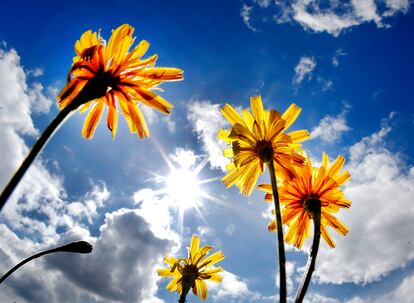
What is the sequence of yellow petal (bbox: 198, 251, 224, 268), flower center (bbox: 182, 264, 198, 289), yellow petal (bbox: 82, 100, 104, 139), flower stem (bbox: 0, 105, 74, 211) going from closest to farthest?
flower stem (bbox: 0, 105, 74, 211), yellow petal (bbox: 82, 100, 104, 139), flower center (bbox: 182, 264, 198, 289), yellow petal (bbox: 198, 251, 224, 268)

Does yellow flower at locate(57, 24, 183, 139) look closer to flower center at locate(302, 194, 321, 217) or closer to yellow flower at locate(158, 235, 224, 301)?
flower center at locate(302, 194, 321, 217)

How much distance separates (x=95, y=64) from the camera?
3.16 meters

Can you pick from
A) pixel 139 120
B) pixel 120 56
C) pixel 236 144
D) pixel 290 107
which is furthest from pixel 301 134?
pixel 120 56

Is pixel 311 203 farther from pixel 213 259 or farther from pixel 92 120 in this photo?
pixel 213 259

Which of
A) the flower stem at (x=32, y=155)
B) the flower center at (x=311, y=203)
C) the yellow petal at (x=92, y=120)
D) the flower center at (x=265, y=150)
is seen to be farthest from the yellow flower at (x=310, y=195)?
the flower stem at (x=32, y=155)

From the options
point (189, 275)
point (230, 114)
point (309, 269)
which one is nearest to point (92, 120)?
point (230, 114)

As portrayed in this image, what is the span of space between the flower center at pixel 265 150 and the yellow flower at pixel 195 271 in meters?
4.90

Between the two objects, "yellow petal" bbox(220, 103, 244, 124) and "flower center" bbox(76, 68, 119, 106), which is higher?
"yellow petal" bbox(220, 103, 244, 124)

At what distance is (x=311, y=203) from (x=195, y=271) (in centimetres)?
514

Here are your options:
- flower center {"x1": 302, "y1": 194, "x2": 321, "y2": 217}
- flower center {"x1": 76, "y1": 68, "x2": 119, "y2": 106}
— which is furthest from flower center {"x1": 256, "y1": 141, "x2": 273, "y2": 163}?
flower center {"x1": 76, "y1": 68, "x2": 119, "y2": 106}

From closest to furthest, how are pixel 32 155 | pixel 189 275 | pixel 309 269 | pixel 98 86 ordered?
pixel 32 155, pixel 309 269, pixel 98 86, pixel 189 275

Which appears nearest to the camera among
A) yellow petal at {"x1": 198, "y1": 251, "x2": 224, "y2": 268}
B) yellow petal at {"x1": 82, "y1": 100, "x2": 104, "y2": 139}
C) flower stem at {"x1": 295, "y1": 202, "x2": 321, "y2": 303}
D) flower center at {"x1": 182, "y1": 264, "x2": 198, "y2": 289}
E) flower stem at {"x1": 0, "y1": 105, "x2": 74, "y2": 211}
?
flower stem at {"x1": 0, "y1": 105, "x2": 74, "y2": 211}

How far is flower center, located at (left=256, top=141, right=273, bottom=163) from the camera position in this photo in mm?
3722

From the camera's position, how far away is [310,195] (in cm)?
413
